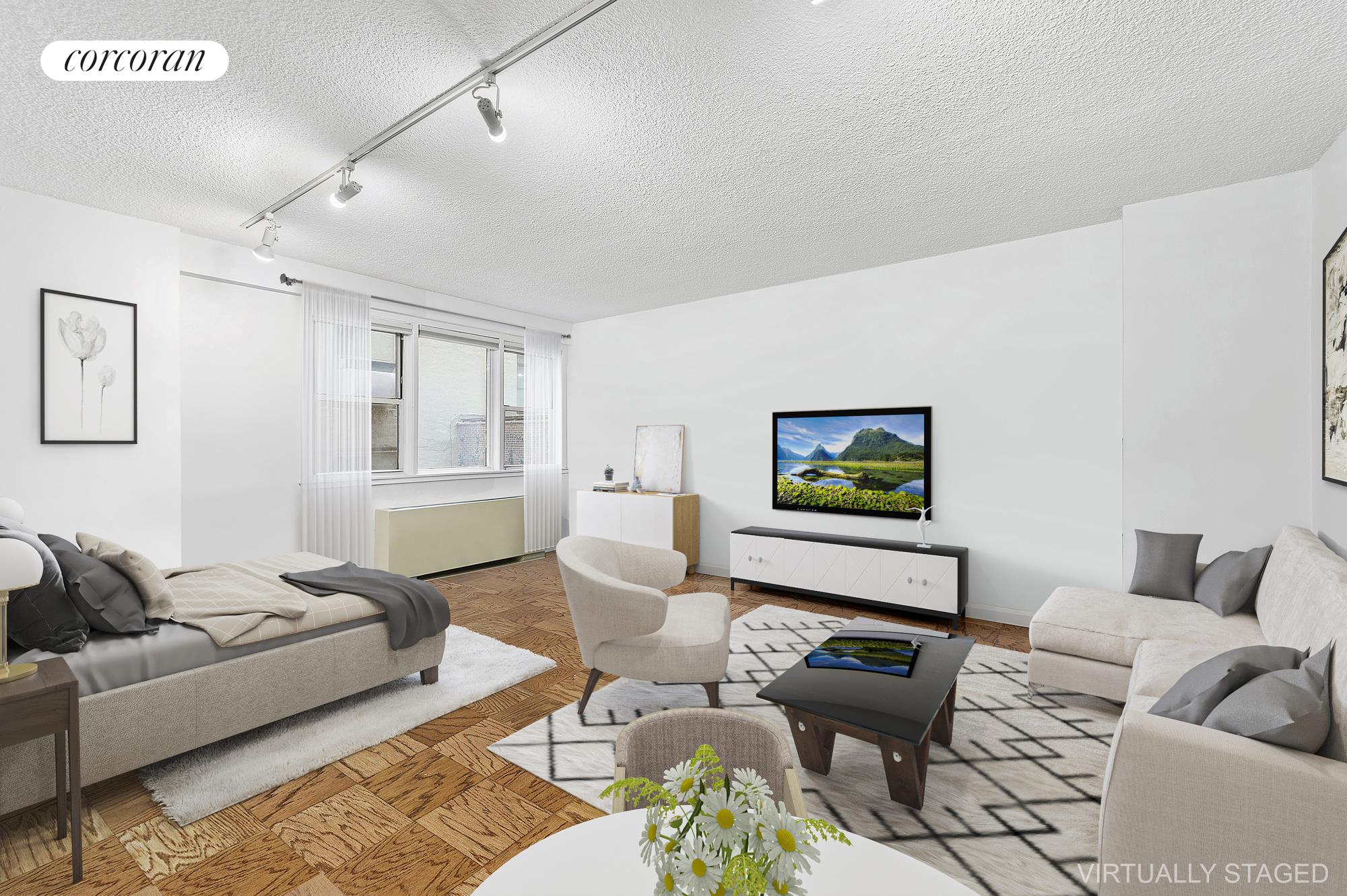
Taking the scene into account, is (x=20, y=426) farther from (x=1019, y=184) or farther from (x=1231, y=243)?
(x=1231, y=243)

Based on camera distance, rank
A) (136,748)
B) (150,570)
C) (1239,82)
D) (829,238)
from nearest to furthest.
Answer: (136,748) → (1239,82) → (150,570) → (829,238)

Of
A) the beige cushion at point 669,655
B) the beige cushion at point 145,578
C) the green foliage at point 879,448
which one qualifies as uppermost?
the green foliage at point 879,448

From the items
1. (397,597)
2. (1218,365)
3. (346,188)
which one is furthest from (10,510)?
(1218,365)

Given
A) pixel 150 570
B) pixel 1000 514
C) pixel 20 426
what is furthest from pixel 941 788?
pixel 20 426

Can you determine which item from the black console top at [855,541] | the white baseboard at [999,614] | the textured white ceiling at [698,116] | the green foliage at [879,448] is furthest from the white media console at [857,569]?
the textured white ceiling at [698,116]

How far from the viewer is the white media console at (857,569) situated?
418 cm

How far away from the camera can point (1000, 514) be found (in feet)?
14.2

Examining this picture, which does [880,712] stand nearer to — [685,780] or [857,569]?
[685,780]

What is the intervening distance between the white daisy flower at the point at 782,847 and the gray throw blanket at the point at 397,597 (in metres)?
2.74

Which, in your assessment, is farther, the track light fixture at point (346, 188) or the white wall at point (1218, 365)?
the white wall at point (1218, 365)

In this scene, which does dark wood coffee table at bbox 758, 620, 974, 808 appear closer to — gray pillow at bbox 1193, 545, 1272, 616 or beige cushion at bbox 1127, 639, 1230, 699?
beige cushion at bbox 1127, 639, 1230, 699

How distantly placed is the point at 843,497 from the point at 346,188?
4093 millimetres

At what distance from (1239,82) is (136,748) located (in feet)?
16.4

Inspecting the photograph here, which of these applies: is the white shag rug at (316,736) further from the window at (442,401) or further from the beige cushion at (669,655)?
the window at (442,401)
